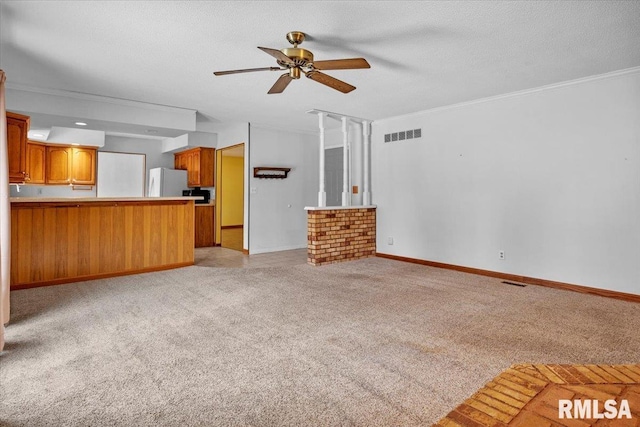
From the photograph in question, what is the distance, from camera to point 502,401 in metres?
1.64

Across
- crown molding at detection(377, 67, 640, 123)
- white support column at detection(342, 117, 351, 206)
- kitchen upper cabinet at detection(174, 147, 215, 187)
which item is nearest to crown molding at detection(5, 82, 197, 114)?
kitchen upper cabinet at detection(174, 147, 215, 187)

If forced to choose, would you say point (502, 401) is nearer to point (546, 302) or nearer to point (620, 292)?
point (546, 302)

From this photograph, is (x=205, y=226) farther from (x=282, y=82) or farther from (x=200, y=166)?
(x=282, y=82)

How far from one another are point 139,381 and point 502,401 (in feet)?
6.31

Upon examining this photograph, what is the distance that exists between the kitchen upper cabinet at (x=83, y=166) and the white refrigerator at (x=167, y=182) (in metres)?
1.15

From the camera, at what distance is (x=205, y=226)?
765 cm

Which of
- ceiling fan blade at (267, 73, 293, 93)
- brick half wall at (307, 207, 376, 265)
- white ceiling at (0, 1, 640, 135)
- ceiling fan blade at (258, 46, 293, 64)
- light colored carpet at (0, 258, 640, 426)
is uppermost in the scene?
white ceiling at (0, 1, 640, 135)

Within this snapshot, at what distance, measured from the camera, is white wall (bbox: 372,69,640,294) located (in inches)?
150

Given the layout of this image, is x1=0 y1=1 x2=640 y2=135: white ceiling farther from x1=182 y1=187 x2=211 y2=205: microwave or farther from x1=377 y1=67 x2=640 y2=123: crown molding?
x1=182 y1=187 x2=211 y2=205: microwave

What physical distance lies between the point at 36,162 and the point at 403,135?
7.05 m

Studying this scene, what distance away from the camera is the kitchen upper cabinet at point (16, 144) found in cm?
358

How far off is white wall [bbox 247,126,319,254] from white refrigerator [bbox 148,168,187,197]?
2.24 meters

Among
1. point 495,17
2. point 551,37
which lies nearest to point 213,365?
point 495,17

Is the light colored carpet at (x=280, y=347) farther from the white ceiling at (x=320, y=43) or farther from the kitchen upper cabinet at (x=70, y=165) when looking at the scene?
the kitchen upper cabinet at (x=70, y=165)
